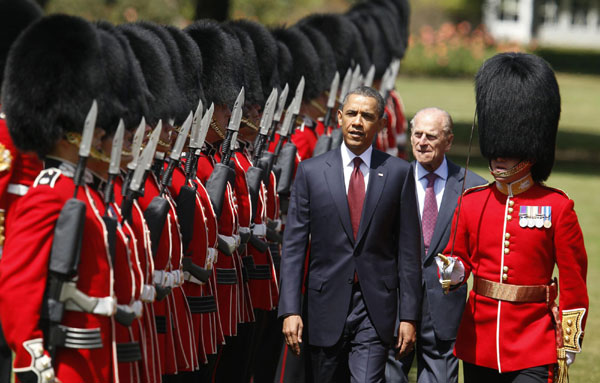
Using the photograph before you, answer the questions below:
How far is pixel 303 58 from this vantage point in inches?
338

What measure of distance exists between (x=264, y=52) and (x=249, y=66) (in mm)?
508

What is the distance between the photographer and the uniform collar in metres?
5.03

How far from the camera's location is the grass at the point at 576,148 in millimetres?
8617

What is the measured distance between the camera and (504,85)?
5.17 meters

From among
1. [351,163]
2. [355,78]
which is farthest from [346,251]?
[355,78]

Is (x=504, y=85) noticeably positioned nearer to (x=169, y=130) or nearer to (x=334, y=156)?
(x=334, y=156)

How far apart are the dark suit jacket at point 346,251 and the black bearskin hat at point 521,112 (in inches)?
18.1

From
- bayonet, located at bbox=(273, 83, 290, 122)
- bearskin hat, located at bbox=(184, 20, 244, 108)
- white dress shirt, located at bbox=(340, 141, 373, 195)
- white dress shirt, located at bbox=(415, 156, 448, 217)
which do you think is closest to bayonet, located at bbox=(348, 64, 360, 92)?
bayonet, located at bbox=(273, 83, 290, 122)

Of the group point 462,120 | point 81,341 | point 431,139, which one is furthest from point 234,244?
point 462,120

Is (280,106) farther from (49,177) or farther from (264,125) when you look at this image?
(49,177)

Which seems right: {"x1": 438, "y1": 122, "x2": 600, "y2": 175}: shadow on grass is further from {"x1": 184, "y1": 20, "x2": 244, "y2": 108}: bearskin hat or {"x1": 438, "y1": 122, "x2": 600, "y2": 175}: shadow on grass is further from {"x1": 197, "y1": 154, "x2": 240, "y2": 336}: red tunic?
{"x1": 197, "y1": 154, "x2": 240, "y2": 336}: red tunic

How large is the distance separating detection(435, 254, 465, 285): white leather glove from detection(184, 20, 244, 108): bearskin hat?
1.75 meters

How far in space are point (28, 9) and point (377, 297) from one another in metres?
2.25

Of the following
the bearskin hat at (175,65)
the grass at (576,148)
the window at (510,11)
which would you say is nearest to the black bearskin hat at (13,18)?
the bearskin hat at (175,65)
